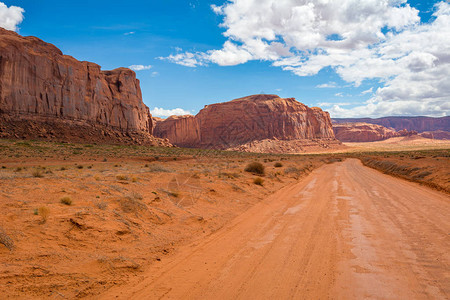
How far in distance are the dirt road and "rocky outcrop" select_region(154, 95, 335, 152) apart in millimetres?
111494

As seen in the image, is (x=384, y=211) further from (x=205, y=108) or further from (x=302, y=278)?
(x=205, y=108)

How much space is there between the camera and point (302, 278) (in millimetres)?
4270

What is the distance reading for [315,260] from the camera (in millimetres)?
4953

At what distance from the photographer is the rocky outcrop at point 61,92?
5200 cm

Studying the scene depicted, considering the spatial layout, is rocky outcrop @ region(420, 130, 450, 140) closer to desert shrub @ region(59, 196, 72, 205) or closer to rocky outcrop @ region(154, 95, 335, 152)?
rocky outcrop @ region(154, 95, 335, 152)

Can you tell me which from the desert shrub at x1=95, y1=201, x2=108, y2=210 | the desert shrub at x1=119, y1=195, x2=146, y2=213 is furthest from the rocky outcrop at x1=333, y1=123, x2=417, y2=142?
the desert shrub at x1=95, y1=201, x2=108, y2=210

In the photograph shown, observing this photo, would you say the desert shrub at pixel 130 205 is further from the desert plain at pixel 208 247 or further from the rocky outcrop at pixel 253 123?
the rocky outcrop at pixel 253 123

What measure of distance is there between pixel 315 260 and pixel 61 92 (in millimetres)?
69855

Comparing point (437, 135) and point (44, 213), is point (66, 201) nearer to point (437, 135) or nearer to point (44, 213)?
point (44, 213)

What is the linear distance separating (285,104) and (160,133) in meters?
69.8

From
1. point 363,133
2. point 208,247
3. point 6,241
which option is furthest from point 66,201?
point 363,133

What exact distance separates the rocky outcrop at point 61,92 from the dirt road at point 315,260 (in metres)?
54.9

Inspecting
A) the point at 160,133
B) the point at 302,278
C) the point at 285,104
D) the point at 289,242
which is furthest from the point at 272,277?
the point at 160,133

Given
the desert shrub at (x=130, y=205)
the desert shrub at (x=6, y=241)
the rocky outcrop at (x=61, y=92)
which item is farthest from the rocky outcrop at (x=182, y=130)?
the desert shrub at (x=6, y=241)
